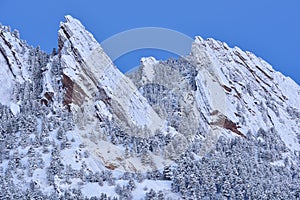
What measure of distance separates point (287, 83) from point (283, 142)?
36739mm

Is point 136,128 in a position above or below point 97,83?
below

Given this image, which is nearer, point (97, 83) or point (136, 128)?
point (136, 128)

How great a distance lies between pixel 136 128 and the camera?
86.2 meters

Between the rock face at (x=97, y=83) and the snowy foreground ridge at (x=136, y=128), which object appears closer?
the snowy foreground ridge at (x=136, y=128)

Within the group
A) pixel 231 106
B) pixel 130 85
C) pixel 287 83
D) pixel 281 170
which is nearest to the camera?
pixel 281 170

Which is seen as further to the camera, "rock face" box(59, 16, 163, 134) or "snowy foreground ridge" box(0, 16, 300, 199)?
"rock face" box(59, 16, 163, 134)

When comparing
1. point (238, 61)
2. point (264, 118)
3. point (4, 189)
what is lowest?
point (4, 189)

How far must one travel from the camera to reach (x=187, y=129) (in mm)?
90000

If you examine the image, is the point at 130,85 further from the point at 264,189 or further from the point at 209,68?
the point at 264,189

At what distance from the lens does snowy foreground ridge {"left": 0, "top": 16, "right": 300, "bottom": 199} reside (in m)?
72.4

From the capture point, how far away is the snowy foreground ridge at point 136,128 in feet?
238

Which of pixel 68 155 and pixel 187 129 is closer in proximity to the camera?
pixel 68 155

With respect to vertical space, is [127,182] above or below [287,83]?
below

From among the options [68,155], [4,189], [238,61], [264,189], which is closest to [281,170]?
[264,189]
